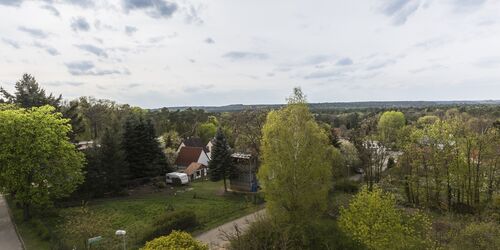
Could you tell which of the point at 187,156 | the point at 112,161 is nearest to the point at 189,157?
the point at 187,156

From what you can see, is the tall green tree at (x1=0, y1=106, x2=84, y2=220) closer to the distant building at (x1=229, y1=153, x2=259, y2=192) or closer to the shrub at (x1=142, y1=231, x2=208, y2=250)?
the distant building at (x1=229, y1=153, x2=259, y2=192)

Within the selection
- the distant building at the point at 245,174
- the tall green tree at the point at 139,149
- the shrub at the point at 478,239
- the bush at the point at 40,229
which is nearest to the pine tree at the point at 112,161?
the tall green tree at the point at 139,149

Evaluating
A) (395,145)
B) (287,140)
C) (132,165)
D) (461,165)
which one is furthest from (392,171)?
(132,165)

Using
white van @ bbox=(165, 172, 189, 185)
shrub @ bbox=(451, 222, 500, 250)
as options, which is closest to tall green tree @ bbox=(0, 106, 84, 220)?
white van @ bbox=(165, 172, 189, 185)

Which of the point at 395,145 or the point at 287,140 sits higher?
the point at 287,140

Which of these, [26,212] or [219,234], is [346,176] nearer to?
[219,234]

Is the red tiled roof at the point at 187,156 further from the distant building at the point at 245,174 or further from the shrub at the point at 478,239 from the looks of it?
the shrub at the point at 478,239

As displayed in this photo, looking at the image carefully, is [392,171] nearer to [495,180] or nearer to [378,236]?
[495,180]
